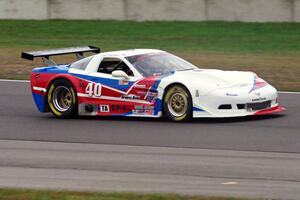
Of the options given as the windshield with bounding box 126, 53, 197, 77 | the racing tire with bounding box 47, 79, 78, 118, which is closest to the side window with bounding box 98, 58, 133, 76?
the windshield with bounding box 126, 53, 197, 77

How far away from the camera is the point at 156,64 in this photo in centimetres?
1527

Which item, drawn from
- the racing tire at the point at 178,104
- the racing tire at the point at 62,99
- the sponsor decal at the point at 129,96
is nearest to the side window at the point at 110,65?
the sponsor decal at the point at 129,96

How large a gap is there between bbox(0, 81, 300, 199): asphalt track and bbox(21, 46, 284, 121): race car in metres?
0.21

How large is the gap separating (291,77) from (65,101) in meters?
6.54

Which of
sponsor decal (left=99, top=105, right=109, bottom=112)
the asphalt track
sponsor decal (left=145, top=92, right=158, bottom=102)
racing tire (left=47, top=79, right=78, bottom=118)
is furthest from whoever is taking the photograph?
racing tire (left=47, top=79, right=78, bottom=118)

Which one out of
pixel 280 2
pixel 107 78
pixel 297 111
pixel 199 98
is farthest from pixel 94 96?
pixel 280 2

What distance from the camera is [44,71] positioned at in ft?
52.8

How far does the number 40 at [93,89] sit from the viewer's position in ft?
50.5

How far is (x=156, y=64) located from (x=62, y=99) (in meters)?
1.83

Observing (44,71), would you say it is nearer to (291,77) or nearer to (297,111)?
(297,111)

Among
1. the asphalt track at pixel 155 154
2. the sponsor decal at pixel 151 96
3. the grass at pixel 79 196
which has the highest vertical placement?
the sponsor decal at pixel 151 96

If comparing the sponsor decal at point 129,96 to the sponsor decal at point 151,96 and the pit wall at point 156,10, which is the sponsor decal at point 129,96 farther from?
the pit wall at point 156,10

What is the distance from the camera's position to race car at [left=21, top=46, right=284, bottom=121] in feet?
47.1

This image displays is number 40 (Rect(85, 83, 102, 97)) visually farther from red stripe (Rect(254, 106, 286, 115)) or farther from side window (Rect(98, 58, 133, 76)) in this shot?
red stripe (Rect(254, 106, 286, 115))
